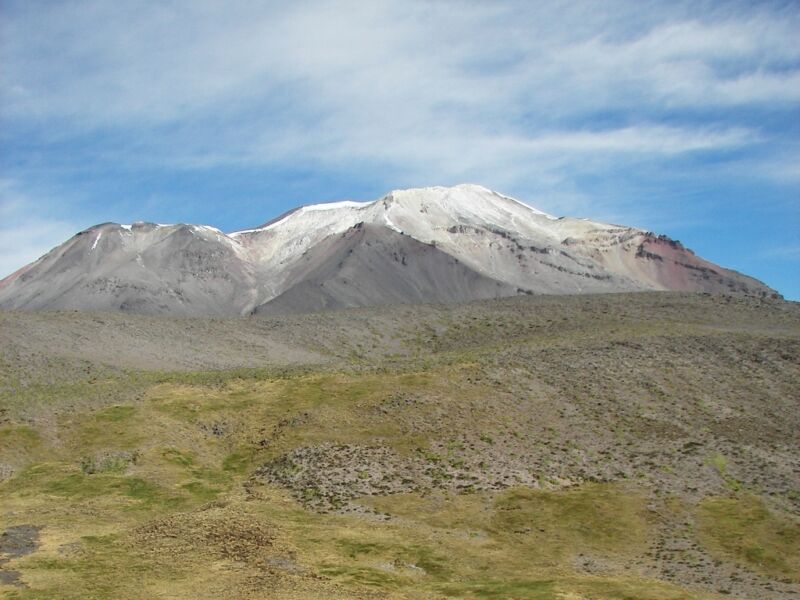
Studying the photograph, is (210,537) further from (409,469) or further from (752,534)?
(752,534)

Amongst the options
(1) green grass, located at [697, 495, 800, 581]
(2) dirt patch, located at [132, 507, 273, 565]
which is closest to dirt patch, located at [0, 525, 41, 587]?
(2) dirt patch, located at [132, 507, 273, 565]

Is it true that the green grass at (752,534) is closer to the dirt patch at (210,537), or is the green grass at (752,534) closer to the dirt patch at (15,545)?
the dirt patch at (210,537)

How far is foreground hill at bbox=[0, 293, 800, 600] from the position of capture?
45.7 m

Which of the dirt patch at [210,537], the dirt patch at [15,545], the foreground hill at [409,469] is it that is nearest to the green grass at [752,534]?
the foreground hill at [409,469]

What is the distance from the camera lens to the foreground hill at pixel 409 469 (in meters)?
45.7

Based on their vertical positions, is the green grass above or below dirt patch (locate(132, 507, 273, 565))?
above

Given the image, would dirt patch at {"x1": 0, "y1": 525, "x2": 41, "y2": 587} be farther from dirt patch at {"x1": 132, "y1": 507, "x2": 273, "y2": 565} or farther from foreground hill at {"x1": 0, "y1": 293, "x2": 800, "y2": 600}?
dirt patch at {"x1": 132, "y1": 507, "x2": 273, "y2": 565}

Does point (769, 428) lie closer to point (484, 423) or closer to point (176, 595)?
point (484, 423)

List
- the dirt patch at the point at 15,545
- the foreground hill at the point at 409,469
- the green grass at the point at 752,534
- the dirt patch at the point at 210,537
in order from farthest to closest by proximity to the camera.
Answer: the green grass at the point at 752,534, the dirt patch at the point at 210,537, the foreground hill at the point at 409,469, the dirt patch at the point at 15,545

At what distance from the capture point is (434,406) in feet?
259

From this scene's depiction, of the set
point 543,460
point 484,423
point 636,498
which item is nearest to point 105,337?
point 484,423

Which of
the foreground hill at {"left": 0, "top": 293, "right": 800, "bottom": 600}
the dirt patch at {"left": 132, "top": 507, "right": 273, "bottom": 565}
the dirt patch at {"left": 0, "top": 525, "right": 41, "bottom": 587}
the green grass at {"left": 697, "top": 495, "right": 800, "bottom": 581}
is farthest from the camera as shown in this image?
the green grass at {"left": 697, "top": 495, "right": 800, "bottom": 581}

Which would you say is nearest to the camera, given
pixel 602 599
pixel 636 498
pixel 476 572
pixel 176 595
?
pixel 176 595

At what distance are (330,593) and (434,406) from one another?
3940cm
